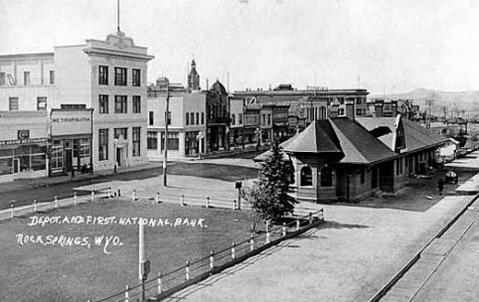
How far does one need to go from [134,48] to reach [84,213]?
30986 mm

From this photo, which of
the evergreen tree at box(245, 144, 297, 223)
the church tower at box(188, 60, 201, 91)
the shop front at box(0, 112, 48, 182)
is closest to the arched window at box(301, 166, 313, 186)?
the evergreen tree at box(245, 144, 297, 223)

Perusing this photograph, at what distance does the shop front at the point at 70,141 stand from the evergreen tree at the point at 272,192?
24.8 m

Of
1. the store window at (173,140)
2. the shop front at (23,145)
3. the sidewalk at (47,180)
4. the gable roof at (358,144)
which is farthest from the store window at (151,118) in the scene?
the gable roof at (358,144)

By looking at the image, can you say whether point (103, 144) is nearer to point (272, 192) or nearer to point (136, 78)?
point (136, 78)

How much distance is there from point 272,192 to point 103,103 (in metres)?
31.2

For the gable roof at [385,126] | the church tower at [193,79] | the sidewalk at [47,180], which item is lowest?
the sidewalk at [47,180]

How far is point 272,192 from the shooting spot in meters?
30.1

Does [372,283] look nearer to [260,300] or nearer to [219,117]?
[260,300]

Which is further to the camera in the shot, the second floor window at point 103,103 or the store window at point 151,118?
the store window at point 151,118

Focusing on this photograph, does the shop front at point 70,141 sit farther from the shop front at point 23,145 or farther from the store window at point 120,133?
the store window at point 120,133

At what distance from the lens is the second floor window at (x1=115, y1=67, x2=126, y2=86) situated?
58.8 metres

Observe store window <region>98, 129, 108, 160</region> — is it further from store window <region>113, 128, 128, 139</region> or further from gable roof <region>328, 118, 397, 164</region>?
gable roof <region>328, 118, 397, 164</region>

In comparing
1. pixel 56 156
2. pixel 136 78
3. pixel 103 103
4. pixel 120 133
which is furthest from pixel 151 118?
pixel 56 156

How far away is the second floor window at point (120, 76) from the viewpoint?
58812 mm
